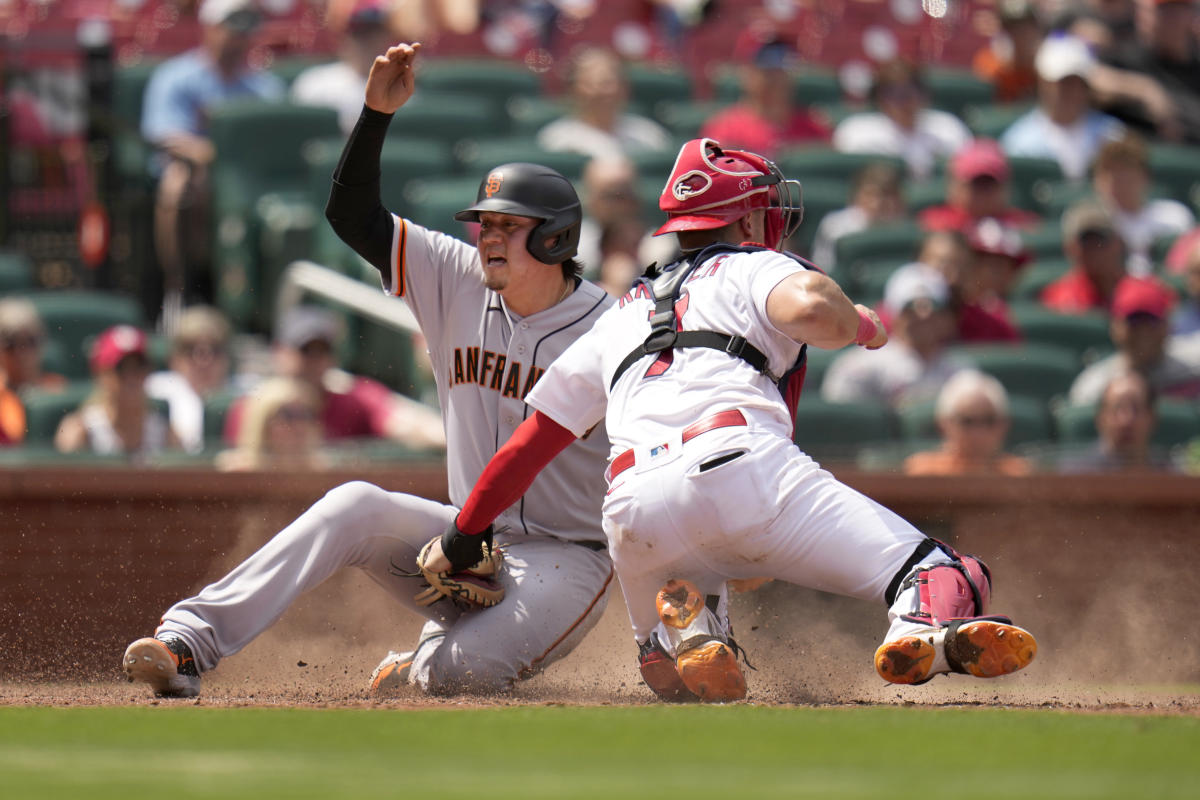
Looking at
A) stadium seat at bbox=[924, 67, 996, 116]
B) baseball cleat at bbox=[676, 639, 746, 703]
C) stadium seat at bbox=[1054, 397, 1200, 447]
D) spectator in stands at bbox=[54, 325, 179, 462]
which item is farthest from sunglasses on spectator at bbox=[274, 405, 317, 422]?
stadium seat at bbox=[924, 67, 996, 116]

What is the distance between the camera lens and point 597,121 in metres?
9.83

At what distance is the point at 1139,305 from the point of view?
7.89 meters

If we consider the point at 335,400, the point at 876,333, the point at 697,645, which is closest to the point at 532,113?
the point at 335,400

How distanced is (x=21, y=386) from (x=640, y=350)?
3.80m

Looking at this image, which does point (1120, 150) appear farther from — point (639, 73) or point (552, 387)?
point (552, 387)

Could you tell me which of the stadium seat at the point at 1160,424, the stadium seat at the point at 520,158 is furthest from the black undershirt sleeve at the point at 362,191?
the stadium seat at the point at 520,158

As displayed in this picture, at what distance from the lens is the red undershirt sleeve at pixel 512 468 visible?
490 cm

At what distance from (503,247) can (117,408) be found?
2.58 m

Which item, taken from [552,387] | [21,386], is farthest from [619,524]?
[21,386]

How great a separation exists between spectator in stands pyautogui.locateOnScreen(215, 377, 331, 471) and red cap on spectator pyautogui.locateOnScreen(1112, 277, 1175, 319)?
369 centimetres

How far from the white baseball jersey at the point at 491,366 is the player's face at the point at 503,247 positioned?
162mm

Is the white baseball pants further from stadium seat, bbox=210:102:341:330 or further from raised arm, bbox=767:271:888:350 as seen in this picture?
A: stadium seat, bbox=210:102:341:330

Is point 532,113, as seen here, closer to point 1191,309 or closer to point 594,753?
point 1191,309

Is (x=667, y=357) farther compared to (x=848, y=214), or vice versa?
(x=848, y=214)
